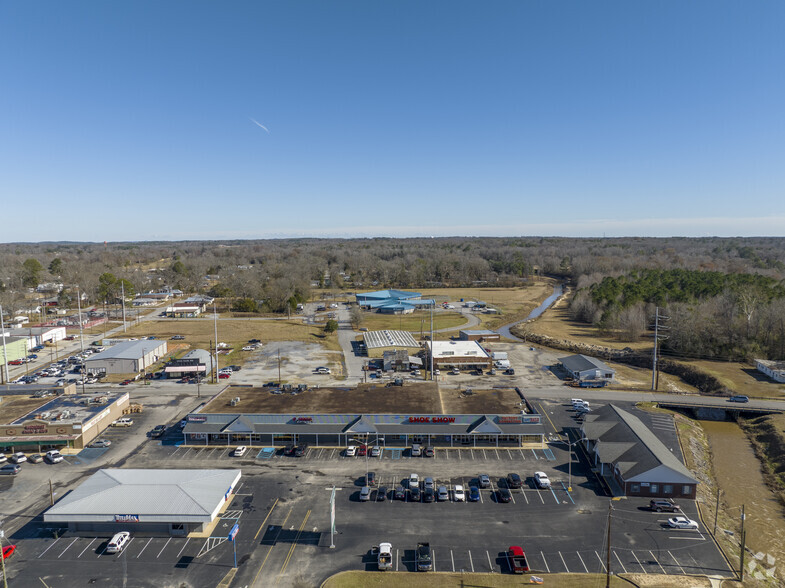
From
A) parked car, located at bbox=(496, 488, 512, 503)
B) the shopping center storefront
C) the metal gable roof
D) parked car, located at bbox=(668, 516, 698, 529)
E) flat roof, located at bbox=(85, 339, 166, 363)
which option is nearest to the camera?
parked car, located at bbox=(668, 516, 698, 529)

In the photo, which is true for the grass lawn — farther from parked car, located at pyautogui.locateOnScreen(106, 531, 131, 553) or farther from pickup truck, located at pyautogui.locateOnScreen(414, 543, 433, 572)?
parked car, located at pyautogui.locateOnScreen(106, 531, 131, 553)

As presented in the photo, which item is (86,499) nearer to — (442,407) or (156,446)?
(156,446)

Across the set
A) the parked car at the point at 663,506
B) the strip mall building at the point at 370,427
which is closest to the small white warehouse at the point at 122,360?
the strip mall building at the point at 370,427

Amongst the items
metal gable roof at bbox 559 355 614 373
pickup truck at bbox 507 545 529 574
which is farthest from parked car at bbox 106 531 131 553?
metal gable roof at bbox 559 355 614 373

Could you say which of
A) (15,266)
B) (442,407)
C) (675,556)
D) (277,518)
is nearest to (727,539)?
(675,556)

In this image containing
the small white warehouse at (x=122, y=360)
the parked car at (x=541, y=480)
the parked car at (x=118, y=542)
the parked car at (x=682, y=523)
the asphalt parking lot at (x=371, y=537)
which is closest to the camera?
the asphalt parking lot at (x=371, y=537)

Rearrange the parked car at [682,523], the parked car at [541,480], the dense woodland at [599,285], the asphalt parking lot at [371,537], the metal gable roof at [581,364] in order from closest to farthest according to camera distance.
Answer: the asphalt parking lot at [371,537] → the parked car at [682,523] → the parked car at [541,480] → the metal gable roof at [581,364] → the dense woodland at [599,285]

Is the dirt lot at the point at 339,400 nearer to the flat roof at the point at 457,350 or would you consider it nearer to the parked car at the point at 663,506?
the flat roof at the point at 457,350

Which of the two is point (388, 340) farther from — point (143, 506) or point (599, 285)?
point (599, 285)
